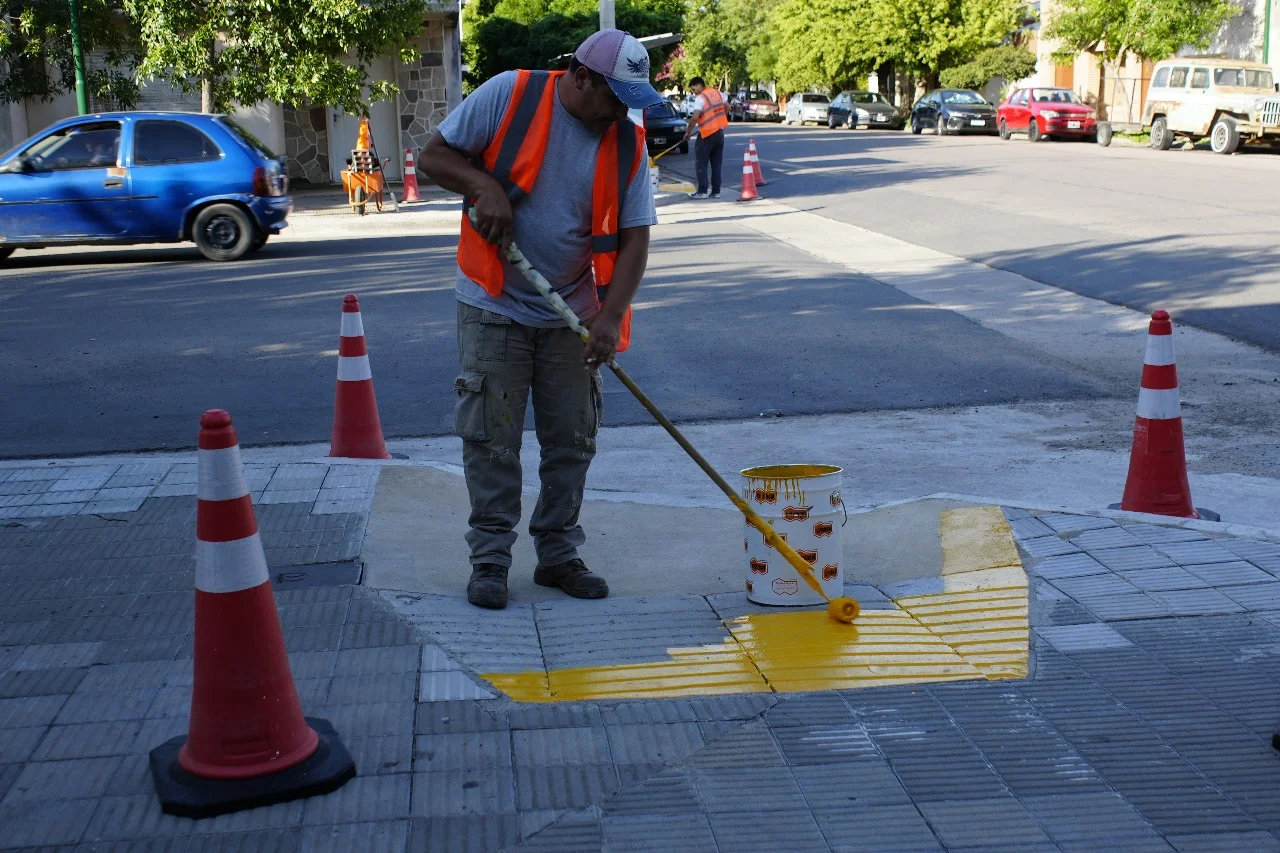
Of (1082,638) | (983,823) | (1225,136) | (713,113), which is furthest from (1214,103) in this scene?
(983,823)

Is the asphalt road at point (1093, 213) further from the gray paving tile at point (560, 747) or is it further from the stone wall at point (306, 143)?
the stone wall at point (306, 143)

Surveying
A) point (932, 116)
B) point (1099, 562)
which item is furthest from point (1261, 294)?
point (932, 116)

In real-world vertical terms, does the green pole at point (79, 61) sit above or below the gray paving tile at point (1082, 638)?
above

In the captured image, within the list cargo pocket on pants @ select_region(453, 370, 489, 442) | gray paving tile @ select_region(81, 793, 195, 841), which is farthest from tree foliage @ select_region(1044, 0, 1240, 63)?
gray paving tile @ select_region(81, 793, 195, 841)

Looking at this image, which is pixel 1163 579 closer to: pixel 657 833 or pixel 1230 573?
pixel 1230 573

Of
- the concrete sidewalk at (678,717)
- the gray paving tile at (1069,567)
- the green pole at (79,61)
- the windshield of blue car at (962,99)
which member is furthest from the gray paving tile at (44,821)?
the windshield of blue car at (962,99)

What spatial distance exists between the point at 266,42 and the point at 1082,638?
1890 cm

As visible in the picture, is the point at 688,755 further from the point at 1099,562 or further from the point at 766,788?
the point at 1099,562

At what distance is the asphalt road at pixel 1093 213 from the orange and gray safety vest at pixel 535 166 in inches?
268

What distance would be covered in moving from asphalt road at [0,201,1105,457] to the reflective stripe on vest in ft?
22.9

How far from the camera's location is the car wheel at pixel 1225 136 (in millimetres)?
29453

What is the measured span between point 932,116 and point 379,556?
42.8 meters

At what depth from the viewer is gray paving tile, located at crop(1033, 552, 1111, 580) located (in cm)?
464

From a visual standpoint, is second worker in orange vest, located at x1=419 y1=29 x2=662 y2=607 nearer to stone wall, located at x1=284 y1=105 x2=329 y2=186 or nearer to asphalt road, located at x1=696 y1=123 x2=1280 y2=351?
asphalt road, located at x1=696 y1=123 x2=1280 y2=351
